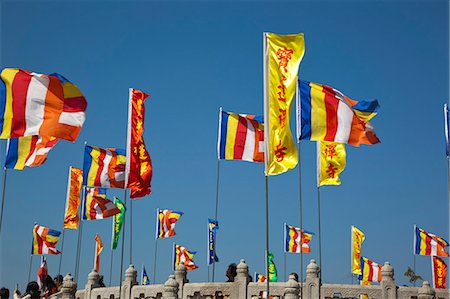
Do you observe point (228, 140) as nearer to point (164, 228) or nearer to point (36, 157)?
point (36, 157)

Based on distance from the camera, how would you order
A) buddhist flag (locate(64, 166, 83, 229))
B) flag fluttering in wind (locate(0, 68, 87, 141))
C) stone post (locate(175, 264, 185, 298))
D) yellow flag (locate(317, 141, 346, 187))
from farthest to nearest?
buddhist flag (locate(64, 166, 83, 229))
stone post (locate(175, 264, 185, 298))
yellow flag (locate(317, 141, 346, 187))
flag fluttering in wind (locate(0, 68, 87, 141))

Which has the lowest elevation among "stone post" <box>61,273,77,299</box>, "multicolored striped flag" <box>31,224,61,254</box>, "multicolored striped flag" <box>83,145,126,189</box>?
"stone post" <box>61,273,77,299</box>

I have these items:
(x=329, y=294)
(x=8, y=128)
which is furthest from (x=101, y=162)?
(x=329, y=294)

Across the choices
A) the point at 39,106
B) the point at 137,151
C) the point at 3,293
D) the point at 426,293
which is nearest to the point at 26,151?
the point at 39,106

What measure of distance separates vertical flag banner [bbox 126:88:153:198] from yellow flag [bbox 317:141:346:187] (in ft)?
24.7

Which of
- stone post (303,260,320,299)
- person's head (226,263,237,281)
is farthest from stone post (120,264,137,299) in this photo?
stone post (303,260,320,299)

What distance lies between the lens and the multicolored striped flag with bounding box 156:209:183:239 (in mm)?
39875

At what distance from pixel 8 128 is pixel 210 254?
1864 cm

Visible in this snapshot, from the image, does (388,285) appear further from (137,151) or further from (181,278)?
(137,151)

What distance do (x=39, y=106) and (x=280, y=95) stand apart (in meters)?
7.97

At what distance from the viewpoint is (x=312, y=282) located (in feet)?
85.7

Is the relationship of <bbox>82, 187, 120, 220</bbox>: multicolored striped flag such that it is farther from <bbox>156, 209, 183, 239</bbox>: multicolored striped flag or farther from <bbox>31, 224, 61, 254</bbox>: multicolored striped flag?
<bbox>156, 209, 183, 239</bbox>: multicolored striped flag

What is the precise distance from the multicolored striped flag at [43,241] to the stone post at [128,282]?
7.30 m

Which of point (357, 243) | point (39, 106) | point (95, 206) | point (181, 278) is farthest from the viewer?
point (357, 243)
